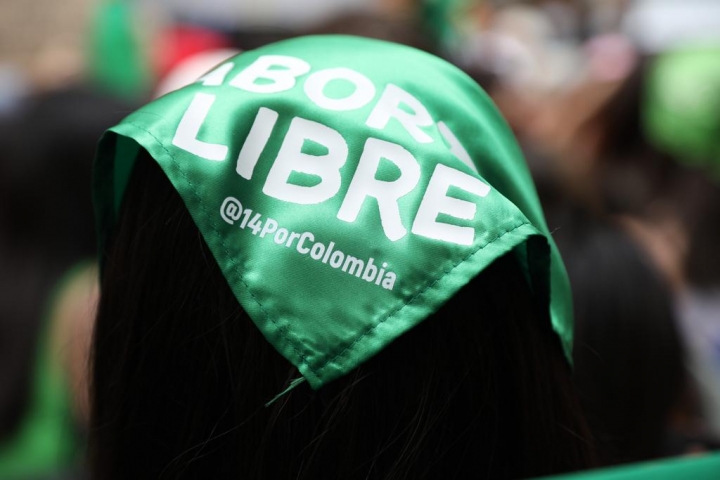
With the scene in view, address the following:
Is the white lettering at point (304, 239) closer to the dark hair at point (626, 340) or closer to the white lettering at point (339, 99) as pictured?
the white lettering at point (339, 99)

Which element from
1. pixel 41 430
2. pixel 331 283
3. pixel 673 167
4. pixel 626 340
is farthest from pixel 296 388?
pixel 673 167

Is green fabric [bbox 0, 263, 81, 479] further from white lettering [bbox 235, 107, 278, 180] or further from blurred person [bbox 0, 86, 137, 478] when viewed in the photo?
white lettering [bbox 235, 107, 278, 180]

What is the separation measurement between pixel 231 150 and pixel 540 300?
30cm

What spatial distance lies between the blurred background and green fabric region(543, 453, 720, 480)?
0.32 metres

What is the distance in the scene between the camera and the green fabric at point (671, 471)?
495 mm

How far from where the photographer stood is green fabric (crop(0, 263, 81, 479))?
176cm

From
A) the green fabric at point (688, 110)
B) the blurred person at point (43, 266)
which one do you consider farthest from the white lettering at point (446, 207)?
the green fabric at point (688, 110)

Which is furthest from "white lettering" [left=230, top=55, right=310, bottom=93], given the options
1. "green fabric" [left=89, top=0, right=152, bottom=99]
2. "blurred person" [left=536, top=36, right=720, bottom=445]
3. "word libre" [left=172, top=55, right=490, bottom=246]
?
"green fabric" [left=89, top=0, right=152, bottom=99]

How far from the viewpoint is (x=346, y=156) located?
0.62 metres

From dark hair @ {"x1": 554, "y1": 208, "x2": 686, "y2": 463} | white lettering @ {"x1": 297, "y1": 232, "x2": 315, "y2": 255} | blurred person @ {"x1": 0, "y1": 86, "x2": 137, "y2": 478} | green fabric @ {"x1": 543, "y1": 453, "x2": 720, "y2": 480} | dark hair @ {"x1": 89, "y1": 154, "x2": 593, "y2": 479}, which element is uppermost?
white lettering @ {"x1": 297, "y1": 232, "x2": 315, "y2": 255}

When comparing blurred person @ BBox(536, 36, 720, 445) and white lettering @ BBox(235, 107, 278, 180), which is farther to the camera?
blurred person @ BBox(536, 36, 720, 445)

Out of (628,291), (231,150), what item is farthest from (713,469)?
(628,291)

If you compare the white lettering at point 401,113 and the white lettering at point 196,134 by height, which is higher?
the white lettering at point 401,113

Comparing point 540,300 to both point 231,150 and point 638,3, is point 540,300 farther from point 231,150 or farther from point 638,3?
point 638,3
